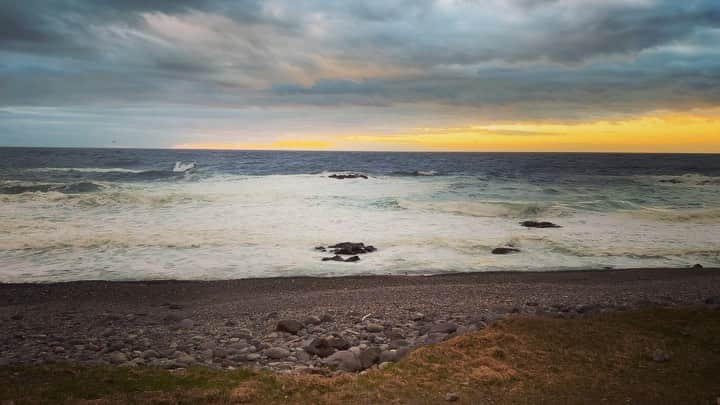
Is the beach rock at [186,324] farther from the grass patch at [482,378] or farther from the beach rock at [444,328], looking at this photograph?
the beach rock at [444,328]

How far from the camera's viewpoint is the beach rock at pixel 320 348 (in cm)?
727

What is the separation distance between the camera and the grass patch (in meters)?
5.27

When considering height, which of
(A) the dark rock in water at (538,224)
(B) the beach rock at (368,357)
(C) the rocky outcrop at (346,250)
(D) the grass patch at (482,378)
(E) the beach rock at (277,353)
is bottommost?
(C) the rocky outcrop at (346,250)

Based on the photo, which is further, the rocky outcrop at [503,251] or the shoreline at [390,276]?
the rocky outcrop at [503,251]

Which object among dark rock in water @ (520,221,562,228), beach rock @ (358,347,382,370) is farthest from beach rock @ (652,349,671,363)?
dark rock in water @ (520,221,562,228)

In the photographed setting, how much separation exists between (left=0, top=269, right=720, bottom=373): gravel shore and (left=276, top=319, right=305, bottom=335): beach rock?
2cm

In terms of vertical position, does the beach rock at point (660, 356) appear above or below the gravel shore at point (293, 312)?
above

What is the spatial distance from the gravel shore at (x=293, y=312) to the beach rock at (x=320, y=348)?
0.08ft

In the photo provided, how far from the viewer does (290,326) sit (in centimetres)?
848

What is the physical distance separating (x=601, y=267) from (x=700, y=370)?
406 inches

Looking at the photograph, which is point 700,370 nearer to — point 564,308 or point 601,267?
point 564,308

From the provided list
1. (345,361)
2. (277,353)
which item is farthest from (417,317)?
(277,353)

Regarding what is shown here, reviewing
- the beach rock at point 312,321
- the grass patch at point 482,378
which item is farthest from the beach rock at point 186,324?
the grass patch at point 482,378

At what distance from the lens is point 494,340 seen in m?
6.68
